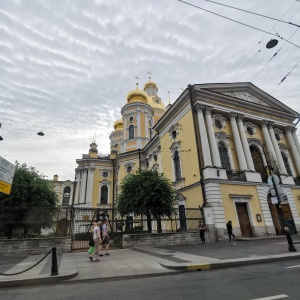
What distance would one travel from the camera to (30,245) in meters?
12.7

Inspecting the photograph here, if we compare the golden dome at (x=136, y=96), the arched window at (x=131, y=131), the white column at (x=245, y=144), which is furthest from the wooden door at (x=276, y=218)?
the golden dome at (x=136, y=96)

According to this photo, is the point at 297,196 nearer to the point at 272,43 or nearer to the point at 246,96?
the point at 246,96

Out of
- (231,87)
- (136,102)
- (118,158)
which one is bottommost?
(118,158)

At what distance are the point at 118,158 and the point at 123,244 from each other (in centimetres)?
2405

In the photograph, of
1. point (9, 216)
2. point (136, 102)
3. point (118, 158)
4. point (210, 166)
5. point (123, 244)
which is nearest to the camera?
point (9, 216)

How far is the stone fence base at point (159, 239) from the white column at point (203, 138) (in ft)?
21.0

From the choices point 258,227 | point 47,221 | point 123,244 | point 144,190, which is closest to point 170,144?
point 144,190

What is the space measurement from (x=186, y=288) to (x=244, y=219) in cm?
1578

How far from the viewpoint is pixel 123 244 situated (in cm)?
1433

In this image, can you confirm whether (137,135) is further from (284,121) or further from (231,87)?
(284,121)

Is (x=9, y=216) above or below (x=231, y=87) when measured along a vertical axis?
below

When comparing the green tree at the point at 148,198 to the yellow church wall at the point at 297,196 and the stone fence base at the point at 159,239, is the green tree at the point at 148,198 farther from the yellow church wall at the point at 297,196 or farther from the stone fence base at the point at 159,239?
the yellow church wall at the point at 297,196

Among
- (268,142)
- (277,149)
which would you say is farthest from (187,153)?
(277,149)

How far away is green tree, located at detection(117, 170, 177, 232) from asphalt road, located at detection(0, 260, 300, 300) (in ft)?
34.2
